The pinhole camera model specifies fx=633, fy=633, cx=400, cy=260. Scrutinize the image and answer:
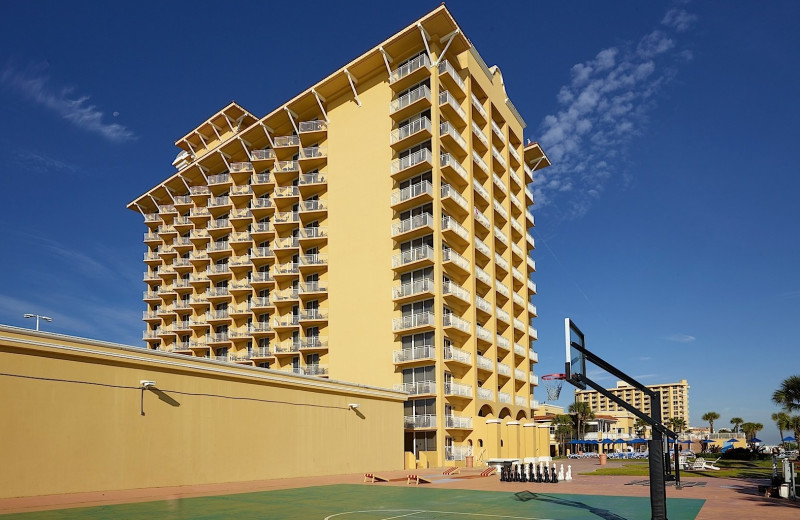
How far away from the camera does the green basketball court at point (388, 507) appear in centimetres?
1759

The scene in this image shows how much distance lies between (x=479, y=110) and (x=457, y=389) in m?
25.9

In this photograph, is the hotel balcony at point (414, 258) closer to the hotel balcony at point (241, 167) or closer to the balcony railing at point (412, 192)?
the balcony railing at point (412, 192)

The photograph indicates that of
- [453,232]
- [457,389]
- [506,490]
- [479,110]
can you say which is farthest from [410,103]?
[506,490]

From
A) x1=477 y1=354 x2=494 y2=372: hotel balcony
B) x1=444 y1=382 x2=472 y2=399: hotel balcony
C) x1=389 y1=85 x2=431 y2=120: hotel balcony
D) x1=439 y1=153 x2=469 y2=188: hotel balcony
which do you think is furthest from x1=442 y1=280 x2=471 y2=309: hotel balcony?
x1=389 y1=85 x2=431 y2=120: hotel balcony

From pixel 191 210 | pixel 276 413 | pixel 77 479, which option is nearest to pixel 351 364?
pixel 276 413

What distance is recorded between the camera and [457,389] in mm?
48781

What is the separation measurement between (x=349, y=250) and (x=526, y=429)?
72.0 ft

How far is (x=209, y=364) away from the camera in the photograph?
30.0 metres

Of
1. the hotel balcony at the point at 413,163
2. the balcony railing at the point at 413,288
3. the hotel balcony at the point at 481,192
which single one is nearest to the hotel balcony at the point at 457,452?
the balcony railing at the point at 413,288

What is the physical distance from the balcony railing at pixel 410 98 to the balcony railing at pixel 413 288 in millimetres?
14359

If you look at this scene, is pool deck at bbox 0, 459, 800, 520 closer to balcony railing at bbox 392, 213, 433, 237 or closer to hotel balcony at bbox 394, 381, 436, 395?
hotel balcony at bbox 394, 381, 436, 395

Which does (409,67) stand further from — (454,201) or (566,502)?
(566,502)

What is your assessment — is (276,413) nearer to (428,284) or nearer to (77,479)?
(77,479)

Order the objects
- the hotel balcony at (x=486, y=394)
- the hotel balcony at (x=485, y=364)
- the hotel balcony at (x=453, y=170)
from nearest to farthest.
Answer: the hotel balcony at (x=453, y=170) → the hotel balcony at (x=486, y=394) → the hotel balcony at (x=485, y=364)
